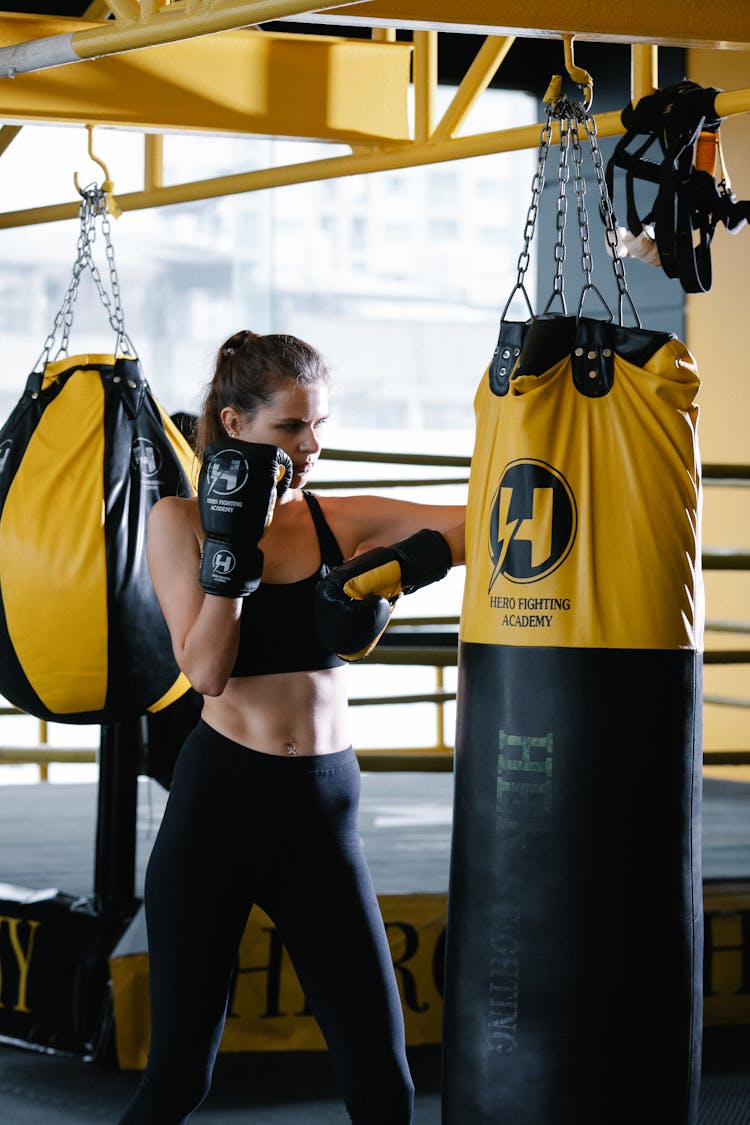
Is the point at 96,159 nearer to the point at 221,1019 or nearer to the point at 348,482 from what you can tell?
the point at 348,482

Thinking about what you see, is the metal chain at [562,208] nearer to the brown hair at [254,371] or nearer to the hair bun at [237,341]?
the brown hair at [254,371]

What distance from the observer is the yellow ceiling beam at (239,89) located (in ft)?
9.73

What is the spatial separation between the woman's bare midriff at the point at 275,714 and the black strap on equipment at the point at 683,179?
80cm

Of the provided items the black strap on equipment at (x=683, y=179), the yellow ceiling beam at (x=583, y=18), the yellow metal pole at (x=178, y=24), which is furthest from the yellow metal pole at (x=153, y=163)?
the black strap on equipment at (x=683, y=179)

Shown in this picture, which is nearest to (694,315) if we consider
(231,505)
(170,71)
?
(170,71)

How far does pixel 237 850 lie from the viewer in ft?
6.13

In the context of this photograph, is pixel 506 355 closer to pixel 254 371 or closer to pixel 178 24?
pixel 254 371

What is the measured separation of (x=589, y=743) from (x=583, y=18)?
119cm

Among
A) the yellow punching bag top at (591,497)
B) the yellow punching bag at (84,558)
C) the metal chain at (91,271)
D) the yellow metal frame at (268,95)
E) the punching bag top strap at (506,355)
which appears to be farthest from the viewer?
the yellow metal frame at (268,95)

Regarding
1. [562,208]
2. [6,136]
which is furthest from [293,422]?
[6,136]

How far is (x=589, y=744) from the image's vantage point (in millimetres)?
1589

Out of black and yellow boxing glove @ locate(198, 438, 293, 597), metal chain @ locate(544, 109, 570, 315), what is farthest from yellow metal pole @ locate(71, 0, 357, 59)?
black and yellow boxing glove @ locate(198, 438, 293, 597)

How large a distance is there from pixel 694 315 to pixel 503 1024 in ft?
16.7

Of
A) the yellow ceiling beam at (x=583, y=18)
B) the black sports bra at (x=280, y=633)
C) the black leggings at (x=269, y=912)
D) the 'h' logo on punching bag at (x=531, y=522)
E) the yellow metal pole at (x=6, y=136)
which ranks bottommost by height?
the black leggings at (x=269, y=912)
